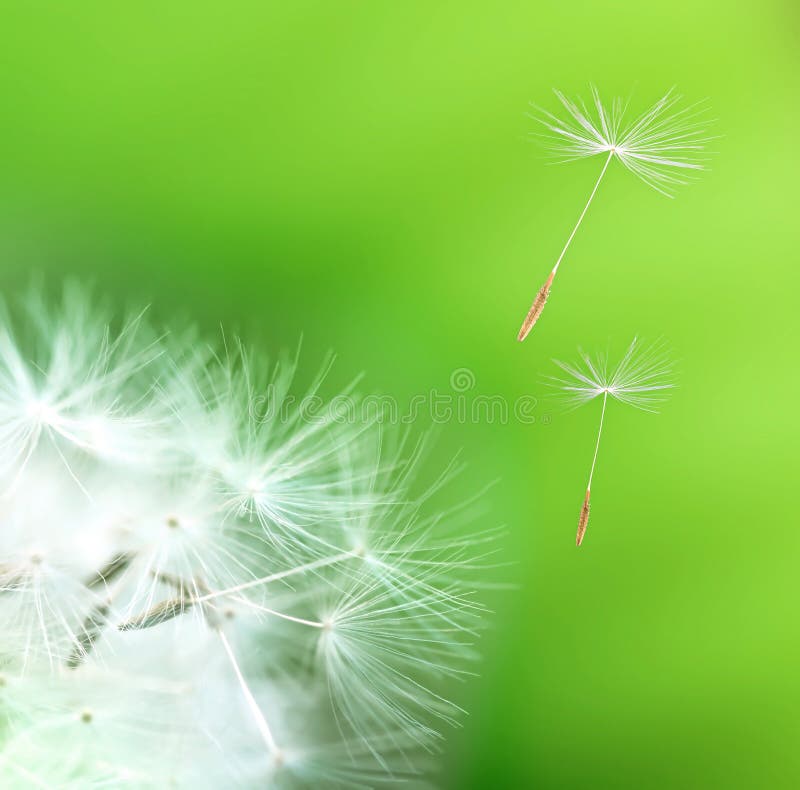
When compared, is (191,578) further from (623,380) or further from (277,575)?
(623,380)

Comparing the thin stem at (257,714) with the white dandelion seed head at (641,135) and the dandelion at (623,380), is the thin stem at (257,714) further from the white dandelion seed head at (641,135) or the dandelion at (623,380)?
the white dandelion seed head at (641,135)

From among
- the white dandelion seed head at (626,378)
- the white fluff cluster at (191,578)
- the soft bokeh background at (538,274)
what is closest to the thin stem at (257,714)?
the white fluff cluster at (191,578)

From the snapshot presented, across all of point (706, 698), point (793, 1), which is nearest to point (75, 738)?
point (706, 698)

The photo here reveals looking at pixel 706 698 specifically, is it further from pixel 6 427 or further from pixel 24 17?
pixel 24 17

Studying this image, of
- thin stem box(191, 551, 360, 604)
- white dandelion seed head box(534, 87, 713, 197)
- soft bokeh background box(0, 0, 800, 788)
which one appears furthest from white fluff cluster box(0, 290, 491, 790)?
white dandelion seed head box(534, 87, 713, 197)

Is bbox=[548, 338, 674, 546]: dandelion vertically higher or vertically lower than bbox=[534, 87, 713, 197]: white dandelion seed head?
lower

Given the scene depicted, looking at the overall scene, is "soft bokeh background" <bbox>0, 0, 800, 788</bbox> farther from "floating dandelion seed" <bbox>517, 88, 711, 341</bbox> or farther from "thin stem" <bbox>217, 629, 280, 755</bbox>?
"thin stem" <bbox>217, 629, 280, 755</bbox>
